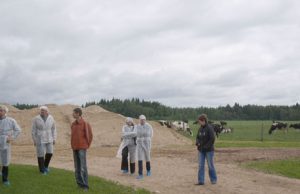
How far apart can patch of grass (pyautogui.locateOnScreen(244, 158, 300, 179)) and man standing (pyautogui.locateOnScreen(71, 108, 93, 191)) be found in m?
8.73

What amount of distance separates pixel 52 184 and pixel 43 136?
2005 mm

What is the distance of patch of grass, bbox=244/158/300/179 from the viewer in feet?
61.9

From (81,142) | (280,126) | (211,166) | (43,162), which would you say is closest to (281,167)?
(211,166)

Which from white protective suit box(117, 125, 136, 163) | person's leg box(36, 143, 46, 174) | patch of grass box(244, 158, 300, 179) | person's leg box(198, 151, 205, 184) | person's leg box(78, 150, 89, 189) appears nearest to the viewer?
person's leg box(78, 150, 89, 189)

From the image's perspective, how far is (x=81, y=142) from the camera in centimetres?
1245

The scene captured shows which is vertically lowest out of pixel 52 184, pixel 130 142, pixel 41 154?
pixel 52 184

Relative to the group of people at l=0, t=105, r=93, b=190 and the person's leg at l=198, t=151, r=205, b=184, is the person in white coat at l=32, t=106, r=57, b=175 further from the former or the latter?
the person's leg at l=198, t=151, r=205, b=184

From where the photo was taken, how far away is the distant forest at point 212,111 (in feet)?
317

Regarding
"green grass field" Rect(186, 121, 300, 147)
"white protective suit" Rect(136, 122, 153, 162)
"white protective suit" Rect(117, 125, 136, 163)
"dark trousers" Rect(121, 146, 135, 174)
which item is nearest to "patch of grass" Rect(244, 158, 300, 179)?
"white protective suit" Rect(136, 122, 153, 162)

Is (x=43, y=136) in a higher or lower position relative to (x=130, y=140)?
higher

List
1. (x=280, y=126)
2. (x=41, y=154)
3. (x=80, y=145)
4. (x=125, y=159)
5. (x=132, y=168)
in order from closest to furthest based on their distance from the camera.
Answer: (x=80, y=145), (x=41, y=154), (x=132, y=168), (x=125, y=159), (x=280, y=126)

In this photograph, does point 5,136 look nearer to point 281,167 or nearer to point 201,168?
point 201,168

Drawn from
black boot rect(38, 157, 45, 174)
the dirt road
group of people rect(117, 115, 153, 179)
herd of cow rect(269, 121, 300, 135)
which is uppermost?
herd of cow rect(269, 121, 300, 135)

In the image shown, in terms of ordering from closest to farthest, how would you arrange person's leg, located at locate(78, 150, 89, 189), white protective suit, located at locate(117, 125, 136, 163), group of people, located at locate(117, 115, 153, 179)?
person's leg, located at locate(78, 150, 89, 189) < group of people, located at locate(117, 115, 153, 179) < white protective suit, located at locate(117, 125, 136, 163)
